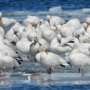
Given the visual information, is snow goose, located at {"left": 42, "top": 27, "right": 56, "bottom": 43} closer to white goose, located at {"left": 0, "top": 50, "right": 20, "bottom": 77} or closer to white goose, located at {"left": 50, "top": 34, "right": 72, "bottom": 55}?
white goose, located at {"left": 50, "top": 34, "right": 72, "bottom": 55}

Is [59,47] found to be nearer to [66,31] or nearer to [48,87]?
[66,31]

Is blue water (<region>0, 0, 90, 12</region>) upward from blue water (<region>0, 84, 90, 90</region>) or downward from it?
upward

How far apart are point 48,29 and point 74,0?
24.4 meters

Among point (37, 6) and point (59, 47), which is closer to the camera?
point (59, 47)

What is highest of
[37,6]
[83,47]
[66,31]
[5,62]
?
[37,6]

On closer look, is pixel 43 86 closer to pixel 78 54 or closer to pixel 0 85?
pixel 0 85

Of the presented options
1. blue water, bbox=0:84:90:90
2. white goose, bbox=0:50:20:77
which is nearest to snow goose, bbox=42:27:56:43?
white goose, bbox=0:50:20:77

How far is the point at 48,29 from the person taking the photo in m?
12.8

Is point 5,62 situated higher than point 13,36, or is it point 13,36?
point 13,36

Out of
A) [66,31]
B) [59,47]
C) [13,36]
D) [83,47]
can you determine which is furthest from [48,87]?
[13,36]

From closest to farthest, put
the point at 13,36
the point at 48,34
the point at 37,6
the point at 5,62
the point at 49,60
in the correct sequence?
1. the point at 5,62
2. the point at 49,60
3. the point at 48,34
4. the point at 13,36
5. the point at 37,6

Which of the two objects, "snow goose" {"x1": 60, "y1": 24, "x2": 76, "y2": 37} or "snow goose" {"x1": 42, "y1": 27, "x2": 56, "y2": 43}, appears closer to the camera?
"snow goose" {"x1": 42, "y1": 27, "x2": 56, "y2": 43}

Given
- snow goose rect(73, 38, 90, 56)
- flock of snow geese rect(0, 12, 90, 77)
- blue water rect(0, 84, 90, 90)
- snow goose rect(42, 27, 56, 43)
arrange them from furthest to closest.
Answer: snow goose rect(42, 27, 56, 43) < snow goose rect(73, 38, 90, 56) < flock of snow geese rect(0, 12, 90, 77) < blue water rect(0, 84, 90, 90)

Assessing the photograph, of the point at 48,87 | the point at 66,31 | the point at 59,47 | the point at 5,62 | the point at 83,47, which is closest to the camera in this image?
the point at 48,87
